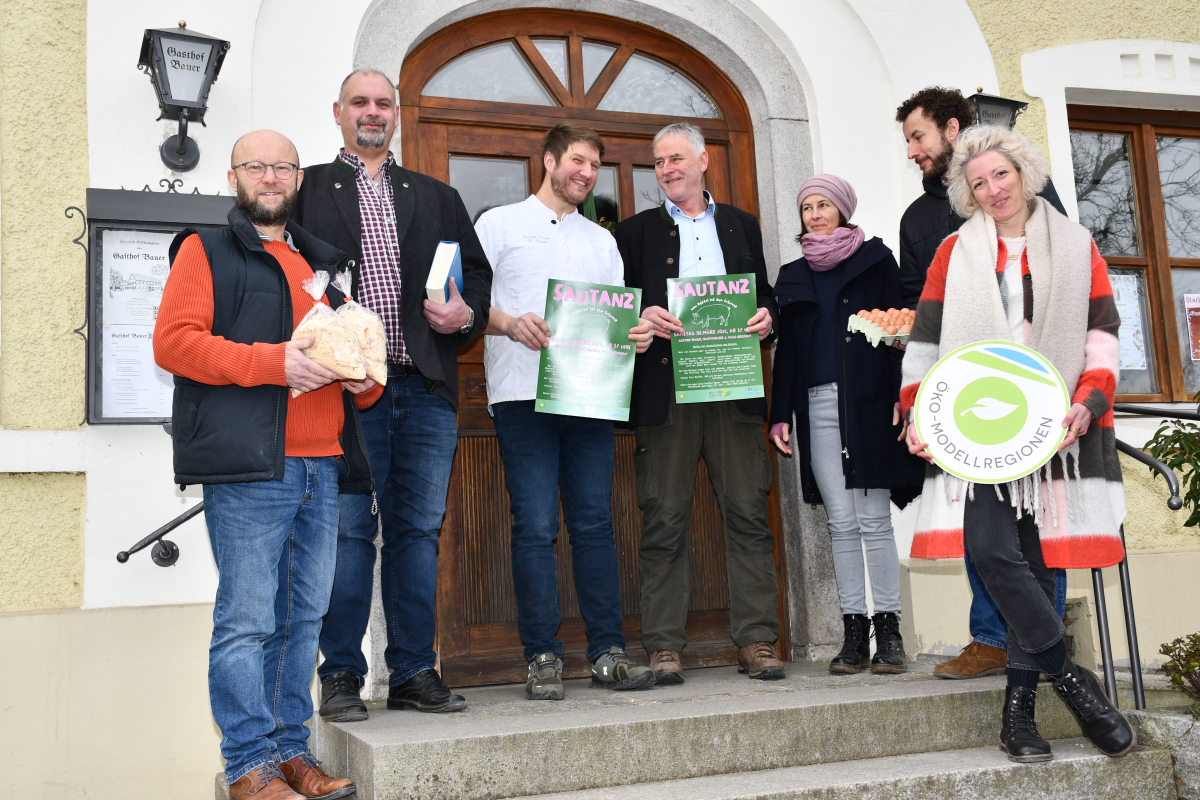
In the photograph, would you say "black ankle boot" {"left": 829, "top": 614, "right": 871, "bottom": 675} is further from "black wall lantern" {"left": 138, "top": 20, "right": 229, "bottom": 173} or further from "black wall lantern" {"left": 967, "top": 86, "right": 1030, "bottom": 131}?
"black wall lantern" {"left": 138, "top": 20, "right": 229, "bottom": 173}

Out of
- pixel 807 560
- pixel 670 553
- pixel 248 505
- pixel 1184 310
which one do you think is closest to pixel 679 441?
pixel 670 553

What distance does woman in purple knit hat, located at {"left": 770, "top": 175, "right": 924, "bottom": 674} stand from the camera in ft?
13.1

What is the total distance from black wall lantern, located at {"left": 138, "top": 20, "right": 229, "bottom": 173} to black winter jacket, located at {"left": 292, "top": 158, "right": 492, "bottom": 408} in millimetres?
677

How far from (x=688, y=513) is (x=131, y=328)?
7.36 feet

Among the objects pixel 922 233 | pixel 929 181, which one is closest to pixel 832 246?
pixel 922 233

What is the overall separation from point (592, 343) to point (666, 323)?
0.34 meters

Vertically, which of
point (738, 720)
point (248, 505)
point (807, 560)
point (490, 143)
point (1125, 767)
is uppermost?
point (490, 143)

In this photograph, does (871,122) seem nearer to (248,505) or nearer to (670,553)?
(670,553)

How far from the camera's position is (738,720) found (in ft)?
10.3

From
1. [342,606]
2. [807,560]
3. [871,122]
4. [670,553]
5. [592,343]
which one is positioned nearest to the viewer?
[342,606]

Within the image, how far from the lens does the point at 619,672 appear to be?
3799 millimetres

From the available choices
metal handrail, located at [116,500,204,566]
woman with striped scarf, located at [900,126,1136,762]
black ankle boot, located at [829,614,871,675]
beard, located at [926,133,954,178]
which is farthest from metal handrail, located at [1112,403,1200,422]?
metal handrail, located at [116,500,204,566]

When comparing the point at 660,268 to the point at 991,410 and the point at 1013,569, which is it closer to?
the point at 991,410

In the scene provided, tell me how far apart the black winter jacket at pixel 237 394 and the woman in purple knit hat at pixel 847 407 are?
2104mm
